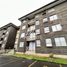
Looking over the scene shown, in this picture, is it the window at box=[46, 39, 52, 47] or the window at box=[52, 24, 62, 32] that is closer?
the window at box=[52, 24, 62, 32]

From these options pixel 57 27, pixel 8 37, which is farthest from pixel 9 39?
pixel 57 27

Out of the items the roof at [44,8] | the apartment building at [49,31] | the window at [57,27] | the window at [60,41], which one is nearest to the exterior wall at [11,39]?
the apartment building at [49,31]

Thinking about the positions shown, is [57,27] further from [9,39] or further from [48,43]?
[9,39]

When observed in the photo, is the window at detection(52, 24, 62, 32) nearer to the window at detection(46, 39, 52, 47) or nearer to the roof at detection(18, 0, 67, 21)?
the window at detection(46, 39, 52, 47)

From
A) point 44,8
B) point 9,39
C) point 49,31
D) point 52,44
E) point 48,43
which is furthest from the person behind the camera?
point 9,39

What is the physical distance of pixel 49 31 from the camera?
18375 mm

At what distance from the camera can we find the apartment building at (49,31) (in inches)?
617

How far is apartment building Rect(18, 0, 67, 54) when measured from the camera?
15.7 m

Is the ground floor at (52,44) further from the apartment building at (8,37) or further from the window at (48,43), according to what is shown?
the apartment building at (8,37)

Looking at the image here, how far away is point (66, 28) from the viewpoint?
50.8 feet

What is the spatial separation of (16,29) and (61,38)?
28.6 metres

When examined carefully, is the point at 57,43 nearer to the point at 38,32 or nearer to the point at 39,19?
the point at 38,32

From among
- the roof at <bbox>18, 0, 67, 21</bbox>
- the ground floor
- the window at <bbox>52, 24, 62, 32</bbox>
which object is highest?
the roof at <bbox>18, 0, 67, 21</bbox>

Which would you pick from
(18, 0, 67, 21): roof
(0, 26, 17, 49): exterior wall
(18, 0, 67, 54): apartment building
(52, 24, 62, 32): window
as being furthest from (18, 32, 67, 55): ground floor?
(0, 26, 17, 49): exterior wall
